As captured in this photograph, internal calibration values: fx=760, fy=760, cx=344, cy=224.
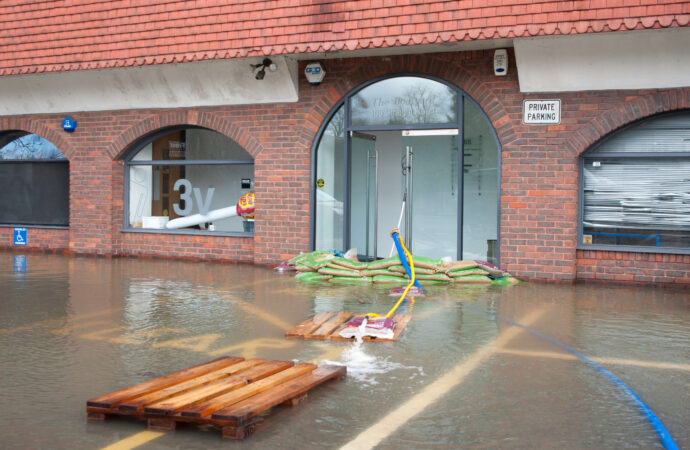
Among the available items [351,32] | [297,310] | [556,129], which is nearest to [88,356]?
[297,310]

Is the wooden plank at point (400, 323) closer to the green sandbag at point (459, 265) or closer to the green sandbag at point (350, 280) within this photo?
the green sandbag at point (350, 280)

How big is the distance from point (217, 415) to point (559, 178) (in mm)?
8942

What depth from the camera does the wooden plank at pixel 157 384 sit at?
4.48 m

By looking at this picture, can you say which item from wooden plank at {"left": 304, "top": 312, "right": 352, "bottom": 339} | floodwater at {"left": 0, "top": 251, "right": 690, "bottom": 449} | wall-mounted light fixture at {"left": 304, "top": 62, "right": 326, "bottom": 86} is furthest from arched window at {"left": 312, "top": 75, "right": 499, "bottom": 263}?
wooden plank at {"left": 304, "top": 312, "right": 352, "bottom": 339}

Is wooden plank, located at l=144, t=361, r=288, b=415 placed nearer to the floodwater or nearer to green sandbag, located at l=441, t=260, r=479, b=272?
the floodwater

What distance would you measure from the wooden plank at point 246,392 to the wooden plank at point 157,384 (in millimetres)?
483

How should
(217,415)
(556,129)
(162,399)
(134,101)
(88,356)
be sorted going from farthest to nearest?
(134,101) < (556,129) < (88,356) < (162,399) < (217,415)

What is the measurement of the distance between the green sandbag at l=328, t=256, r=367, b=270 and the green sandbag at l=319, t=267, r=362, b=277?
0.06 metres

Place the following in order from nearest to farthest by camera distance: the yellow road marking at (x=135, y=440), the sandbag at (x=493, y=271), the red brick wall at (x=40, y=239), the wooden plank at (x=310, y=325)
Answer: the yellow road marking at (x=135, y=440), the wooden plank at (x=310, y=325), the sandbag at (x=493, y=271), the red brick wall at (x=40, y=239)

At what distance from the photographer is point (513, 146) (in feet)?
40.0

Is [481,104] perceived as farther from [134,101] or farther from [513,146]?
[134,101]

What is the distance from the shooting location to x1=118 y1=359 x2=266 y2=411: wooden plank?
440 centimetres

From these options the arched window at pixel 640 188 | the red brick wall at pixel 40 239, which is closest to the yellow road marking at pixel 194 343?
the arched window at pixel 640 188

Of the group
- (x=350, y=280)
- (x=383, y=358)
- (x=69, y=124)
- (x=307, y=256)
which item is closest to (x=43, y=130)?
(x=69, y=124)
